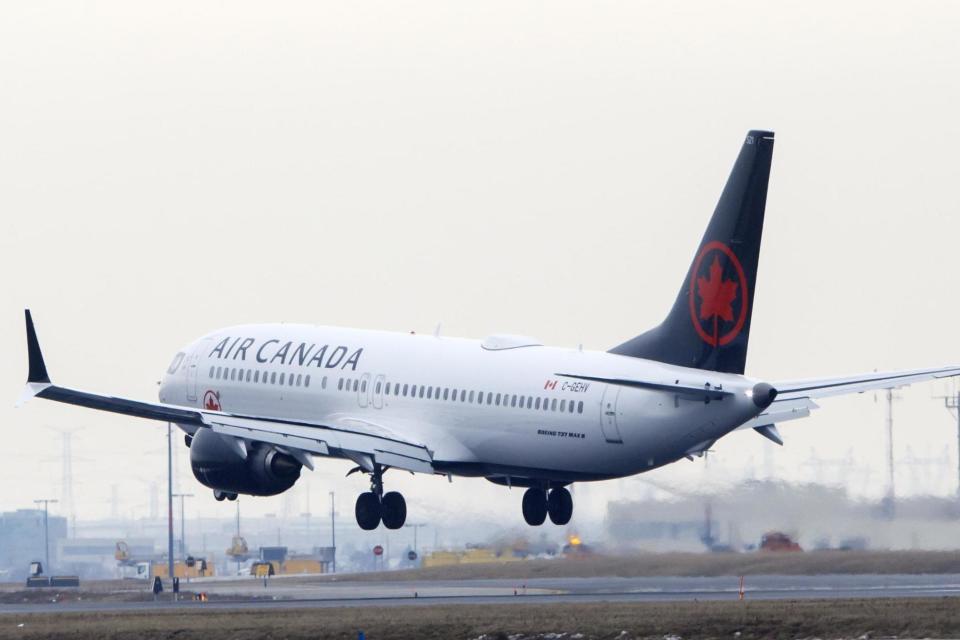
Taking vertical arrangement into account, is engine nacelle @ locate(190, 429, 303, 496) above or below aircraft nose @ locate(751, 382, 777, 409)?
below

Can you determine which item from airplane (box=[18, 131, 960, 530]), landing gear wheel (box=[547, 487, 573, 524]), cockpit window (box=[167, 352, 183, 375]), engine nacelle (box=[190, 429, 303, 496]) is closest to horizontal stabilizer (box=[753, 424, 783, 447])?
airplane (box=[18, 131, 960, 530])

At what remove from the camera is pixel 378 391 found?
7281 cm

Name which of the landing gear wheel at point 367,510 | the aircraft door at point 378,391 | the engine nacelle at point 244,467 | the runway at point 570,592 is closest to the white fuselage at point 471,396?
the aircraft door at point 378,391

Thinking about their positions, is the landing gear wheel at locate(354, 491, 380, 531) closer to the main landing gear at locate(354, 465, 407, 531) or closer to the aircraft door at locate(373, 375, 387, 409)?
the main landing gear at locate(354, 465, 407, 531)

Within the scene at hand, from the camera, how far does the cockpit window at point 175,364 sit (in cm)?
8025

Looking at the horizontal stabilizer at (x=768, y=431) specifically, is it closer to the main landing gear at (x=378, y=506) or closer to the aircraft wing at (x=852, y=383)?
the aircraft wing at (x=852, y=383)

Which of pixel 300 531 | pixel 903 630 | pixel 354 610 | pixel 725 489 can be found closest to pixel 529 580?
pixel 725 489

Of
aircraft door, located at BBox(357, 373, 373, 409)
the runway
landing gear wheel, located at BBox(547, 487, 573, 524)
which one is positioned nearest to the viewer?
the runway

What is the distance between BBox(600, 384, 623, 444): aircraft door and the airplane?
41 millimetres

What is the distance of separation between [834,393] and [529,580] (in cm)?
2009

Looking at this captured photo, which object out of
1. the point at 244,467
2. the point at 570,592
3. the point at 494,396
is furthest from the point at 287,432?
the point at 570,592

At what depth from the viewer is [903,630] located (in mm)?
48750

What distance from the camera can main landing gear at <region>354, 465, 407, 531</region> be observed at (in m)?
71.0

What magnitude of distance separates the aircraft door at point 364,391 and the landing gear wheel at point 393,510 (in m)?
3.50
